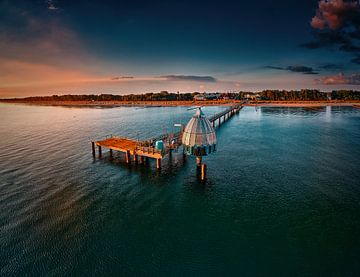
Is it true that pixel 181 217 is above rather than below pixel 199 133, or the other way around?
below

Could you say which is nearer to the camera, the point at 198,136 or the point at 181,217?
the point at 181,217

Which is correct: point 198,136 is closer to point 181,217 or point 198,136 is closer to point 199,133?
point 199,133

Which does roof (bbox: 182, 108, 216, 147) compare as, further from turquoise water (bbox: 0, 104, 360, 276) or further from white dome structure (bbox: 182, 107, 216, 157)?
turquoise water (bbox: 0, 104, 360, 276)

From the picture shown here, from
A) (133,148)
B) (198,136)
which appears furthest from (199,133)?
(133,148)

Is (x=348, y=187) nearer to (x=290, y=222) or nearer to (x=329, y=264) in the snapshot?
(x=290, y=222)

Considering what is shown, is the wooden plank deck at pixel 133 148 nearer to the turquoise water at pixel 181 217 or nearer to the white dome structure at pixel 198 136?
the turquoise water at pixel 181 217

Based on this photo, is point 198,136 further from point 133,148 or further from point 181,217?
point 133,148

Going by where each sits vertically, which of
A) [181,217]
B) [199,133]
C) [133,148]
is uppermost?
[199,133]

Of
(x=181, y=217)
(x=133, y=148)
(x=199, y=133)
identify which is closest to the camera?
(x=181, y=217)

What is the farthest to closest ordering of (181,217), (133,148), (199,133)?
(133,148) → (199,133) → (181,217)
